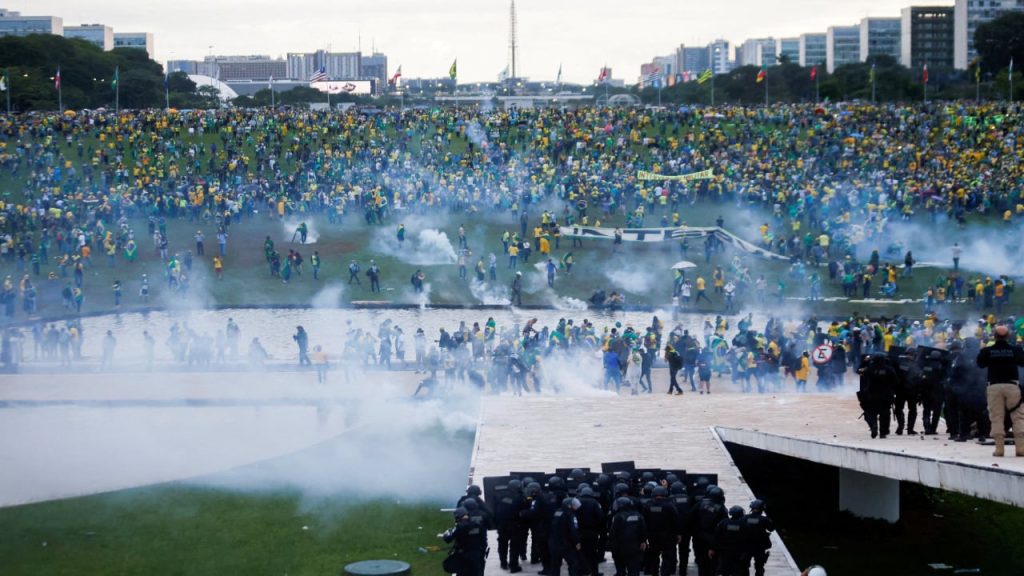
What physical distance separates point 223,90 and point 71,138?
364 ft

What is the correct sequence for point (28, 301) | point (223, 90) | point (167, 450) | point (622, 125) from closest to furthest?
point (167, 450) < point (28, 301) < point (622, 125) < point (223, 90)

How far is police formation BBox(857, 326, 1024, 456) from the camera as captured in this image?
14758 mm

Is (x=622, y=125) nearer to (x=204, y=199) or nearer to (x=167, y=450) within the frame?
(x=204, y=199)

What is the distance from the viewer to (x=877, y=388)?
1791 centimetres

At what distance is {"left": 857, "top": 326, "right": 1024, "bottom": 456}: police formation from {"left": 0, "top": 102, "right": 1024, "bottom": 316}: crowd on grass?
23.6 m

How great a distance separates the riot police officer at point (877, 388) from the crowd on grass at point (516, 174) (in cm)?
2425

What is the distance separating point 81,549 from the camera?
1859 centimetres

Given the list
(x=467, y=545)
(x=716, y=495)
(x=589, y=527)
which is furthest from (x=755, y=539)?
(x=467, y=545)

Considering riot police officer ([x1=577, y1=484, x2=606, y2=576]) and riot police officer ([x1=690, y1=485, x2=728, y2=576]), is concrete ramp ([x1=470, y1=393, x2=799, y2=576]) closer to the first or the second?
riot police officer ([x1=577, y1=484, x2=606, y2=576])

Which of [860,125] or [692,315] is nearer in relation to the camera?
[692,315]

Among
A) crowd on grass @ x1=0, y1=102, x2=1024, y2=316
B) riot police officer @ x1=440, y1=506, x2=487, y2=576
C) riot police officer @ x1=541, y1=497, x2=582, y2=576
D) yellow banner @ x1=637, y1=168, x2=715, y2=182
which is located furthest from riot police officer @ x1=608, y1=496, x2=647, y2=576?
yellow banner @ x1=637, y1=168, x2=715, y2=182

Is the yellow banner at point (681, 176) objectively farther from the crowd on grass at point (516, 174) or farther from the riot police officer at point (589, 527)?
the riot police officer at point (589, 527)

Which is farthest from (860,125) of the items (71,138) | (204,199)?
(71,138)

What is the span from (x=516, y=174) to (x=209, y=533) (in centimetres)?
3787
